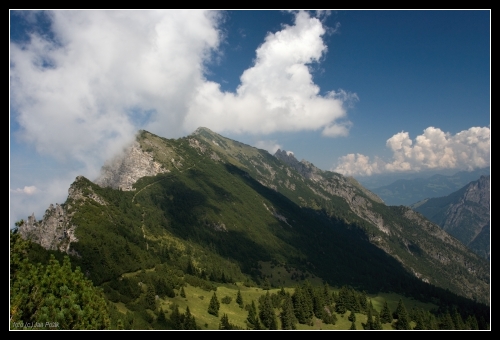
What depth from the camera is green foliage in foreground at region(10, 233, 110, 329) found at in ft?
99.5

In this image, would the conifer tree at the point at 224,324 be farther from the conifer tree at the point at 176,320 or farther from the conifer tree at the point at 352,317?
the conifer tree at the point at 352,317

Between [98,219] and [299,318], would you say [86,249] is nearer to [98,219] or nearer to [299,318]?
[98,219]

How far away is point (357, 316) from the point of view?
12150cm

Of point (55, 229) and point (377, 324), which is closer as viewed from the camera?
point (377, 324)

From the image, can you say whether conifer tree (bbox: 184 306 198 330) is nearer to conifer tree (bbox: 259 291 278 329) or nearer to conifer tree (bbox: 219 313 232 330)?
conifer tree (bbox: 219 313 232 330)

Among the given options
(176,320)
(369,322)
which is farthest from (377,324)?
(176,320)

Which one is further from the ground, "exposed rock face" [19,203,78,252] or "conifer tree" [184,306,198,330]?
"exposed rock face" [19,203,78,252]

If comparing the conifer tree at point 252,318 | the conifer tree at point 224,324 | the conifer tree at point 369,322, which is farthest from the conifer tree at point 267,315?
the conifer tree at point 369,322

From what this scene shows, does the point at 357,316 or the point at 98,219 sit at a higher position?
the point at 98,219

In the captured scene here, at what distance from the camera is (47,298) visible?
3111 cm

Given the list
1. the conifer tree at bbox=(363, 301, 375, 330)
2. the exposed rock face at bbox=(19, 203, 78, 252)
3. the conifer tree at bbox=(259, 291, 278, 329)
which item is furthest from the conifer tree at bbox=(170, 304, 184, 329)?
the exposed rock face at bbox=(19, 203, 78, 252)

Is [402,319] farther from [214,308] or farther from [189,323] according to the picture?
[189,323]

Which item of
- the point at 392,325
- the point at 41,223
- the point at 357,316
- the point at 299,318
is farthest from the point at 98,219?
the point at 392,325
